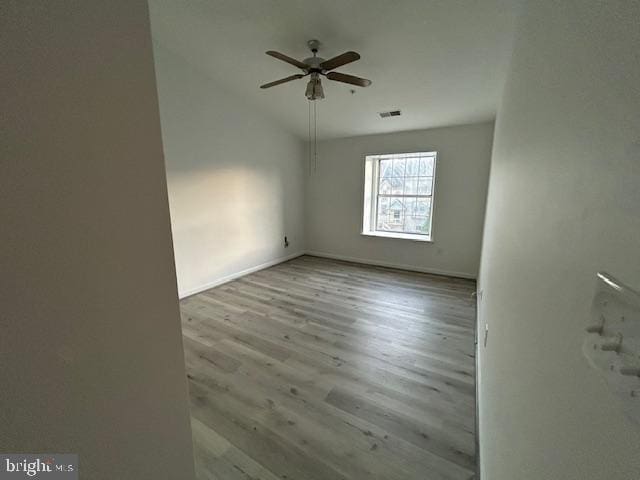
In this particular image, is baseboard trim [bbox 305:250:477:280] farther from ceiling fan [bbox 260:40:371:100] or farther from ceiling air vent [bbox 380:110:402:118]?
ceiling fan [bbox 260:40:371:100]

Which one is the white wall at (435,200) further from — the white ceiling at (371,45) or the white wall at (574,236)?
the white wall at (574,236)

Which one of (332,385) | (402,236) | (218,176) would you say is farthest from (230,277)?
(402,236)

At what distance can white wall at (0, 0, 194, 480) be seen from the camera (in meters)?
0.51

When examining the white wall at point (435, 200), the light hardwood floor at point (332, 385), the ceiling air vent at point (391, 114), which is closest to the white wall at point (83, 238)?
the light hardwood floor at point (332, 385)

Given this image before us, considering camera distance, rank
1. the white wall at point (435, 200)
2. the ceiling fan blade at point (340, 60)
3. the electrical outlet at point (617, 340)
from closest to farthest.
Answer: the electrical outlet at point (617, 340) → the ceiling fan blade at point (340, 60) → the white wall at point (435, 200)

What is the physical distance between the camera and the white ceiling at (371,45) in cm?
202

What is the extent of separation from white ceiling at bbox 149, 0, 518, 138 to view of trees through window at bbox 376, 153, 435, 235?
88cm

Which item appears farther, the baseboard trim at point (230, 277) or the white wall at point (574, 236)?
the baseboard trim at point (230, 277)

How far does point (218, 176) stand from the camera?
3727 mm

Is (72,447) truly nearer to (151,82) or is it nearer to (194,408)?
(151,82)

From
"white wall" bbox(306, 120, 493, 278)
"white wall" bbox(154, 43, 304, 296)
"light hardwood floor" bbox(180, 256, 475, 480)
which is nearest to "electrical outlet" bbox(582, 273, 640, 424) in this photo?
"light hardwood floor" bbox(180, 256, 475, 480)

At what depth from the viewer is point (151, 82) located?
0.69m

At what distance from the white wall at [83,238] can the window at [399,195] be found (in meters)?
4.22

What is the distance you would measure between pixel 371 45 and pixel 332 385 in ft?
9.59
